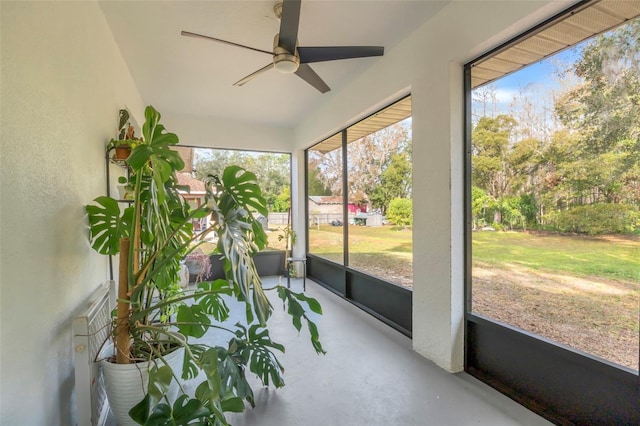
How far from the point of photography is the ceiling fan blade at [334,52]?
217cm

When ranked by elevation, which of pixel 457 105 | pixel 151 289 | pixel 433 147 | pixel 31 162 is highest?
pixel 457 105

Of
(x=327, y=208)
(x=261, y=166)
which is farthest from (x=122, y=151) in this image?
(x=261, y=166)

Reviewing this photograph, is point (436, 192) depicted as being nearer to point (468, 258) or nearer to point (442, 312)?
point (468, 258)

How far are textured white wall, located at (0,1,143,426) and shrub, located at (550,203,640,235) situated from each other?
8.79ft

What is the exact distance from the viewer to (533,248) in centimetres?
191

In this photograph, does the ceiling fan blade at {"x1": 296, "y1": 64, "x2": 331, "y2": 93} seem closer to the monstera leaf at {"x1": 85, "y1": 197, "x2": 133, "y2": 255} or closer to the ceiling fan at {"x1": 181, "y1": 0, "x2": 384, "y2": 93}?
the ceiling fan at {"x1": 181, "y1": 0, "x2": 384, "y2": 93}

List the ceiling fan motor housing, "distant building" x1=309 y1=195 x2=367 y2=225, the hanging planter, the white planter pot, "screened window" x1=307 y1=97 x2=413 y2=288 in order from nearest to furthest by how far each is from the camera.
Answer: the white planter pot → the ceiling fan motor housing → the hanging planter → "screened window" x1=307 y1=97 x2=413 y2=288 → "distant building" x1=309 y1=195 x2=367 y2=225

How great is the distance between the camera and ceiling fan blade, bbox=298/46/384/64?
2.17 m

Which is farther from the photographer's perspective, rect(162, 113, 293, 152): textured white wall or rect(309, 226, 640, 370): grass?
rect(162, 113, 293, 152): textured white wall

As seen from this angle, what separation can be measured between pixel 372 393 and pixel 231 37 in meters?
3.04

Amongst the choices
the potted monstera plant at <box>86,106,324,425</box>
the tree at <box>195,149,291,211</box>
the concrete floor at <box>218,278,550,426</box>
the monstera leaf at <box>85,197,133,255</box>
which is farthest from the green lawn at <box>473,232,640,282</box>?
the tree at <box>195,149,291,211</box>

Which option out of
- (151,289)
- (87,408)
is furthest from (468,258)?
(87,408)

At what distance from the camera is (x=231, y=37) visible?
2.57 metres

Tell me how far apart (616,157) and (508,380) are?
5.01 feet
